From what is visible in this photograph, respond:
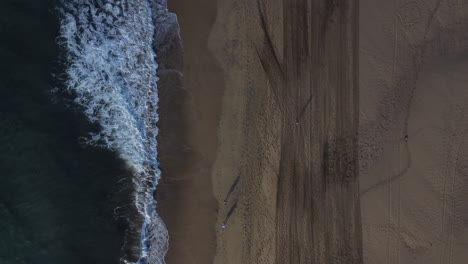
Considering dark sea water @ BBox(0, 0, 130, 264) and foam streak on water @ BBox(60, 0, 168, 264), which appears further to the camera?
foam streak on water @ BBox(60, 0, 168, 264)

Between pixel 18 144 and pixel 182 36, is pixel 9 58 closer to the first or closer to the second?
pixel 18 144

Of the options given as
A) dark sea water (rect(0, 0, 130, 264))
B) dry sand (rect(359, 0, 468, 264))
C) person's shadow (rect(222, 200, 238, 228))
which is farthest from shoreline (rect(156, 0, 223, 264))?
dry sand (rect(359, 0, 468, 264))

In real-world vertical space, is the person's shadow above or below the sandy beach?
below

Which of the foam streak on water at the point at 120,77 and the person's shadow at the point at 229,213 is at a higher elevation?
the foam streak on water at the point at 120,77

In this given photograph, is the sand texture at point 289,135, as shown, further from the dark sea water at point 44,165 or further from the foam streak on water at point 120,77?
the dark sea water at point 44,165

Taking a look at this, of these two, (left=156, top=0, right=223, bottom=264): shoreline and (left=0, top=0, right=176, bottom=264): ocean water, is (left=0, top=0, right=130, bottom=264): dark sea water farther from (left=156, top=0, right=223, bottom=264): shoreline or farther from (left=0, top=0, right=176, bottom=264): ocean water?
(left=156, top=0, right=223, bottom=264): shoreline

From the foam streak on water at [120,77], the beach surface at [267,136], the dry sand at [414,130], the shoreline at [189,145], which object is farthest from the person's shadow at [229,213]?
the dry sand at [414,130]
